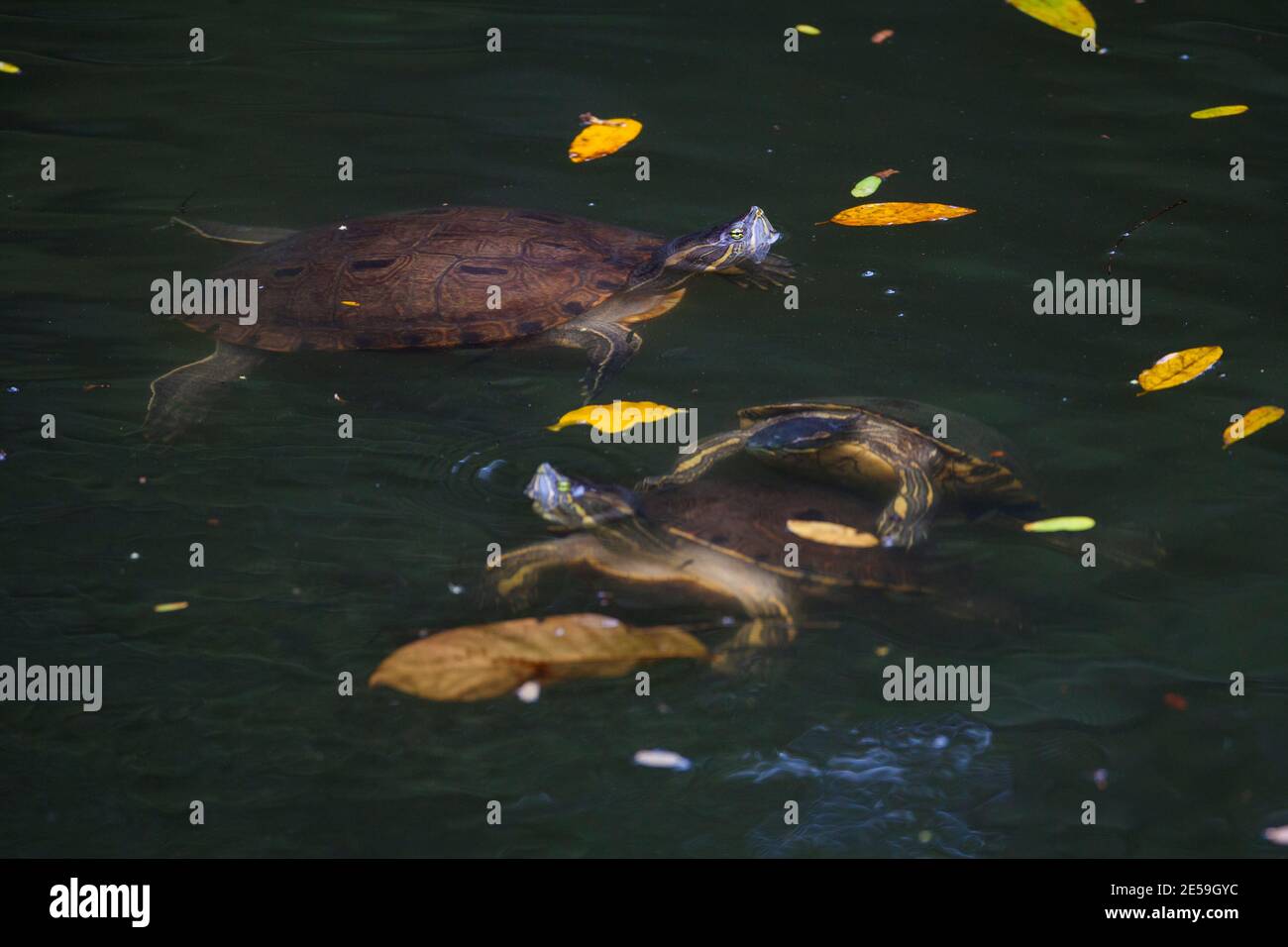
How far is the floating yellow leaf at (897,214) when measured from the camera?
247 inches

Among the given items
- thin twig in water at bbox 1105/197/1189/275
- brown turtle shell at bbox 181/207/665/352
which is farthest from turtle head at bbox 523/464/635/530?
thin twig in water at bbox 1105/197/1189/275

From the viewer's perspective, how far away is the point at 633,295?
5801mm

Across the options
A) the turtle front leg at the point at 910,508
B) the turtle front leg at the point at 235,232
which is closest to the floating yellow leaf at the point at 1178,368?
the turtle front leg at the point at 910,508

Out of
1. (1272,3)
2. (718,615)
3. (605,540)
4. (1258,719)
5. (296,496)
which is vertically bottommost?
(1258,719)

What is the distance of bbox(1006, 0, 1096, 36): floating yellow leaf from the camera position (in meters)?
7.87

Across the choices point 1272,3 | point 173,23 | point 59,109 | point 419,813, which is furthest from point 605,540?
point 1272,3

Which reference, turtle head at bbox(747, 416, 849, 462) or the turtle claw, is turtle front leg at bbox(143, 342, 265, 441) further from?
the turtle claw

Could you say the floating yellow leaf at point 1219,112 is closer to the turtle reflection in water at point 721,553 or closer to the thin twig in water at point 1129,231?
the thin twig in water at point 1129,231

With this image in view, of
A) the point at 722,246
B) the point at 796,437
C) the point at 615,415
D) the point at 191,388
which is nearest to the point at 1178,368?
the point at 796,437

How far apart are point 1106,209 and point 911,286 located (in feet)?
4.86

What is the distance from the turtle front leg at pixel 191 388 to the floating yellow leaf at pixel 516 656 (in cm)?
192

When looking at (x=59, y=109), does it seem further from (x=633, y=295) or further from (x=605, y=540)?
(x=605, y=540)

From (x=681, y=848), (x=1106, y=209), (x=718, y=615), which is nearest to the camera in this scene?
(x=681, y=848)

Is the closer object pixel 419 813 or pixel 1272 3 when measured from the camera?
pixel 419 813
